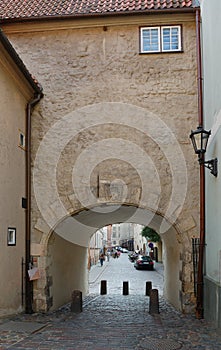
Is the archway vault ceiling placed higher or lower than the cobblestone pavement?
higher

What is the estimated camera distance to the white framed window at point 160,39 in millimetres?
11805

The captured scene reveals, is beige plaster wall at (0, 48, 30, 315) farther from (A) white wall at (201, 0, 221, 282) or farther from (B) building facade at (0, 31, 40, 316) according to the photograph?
(A) white wall at (201, 0, 221, 282)

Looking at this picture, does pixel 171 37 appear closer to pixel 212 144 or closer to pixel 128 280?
pixel 212 144

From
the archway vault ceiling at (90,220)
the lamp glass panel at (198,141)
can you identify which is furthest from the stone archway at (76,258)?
the lamp glass panel at (198,141)

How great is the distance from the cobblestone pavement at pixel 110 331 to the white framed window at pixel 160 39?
271 inches

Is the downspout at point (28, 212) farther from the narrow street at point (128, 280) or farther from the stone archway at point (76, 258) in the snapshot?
the narrow street at point (128, 280)

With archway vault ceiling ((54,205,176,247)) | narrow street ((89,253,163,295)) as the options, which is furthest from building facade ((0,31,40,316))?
narrow street ((89,253,163,295))

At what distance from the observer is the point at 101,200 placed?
11648 millimetres

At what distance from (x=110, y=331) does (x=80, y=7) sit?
8.46 m

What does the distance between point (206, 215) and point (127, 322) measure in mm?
3135

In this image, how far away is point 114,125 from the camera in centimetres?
1165

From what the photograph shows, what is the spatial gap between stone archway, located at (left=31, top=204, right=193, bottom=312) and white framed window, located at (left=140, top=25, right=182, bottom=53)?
4.39 metres

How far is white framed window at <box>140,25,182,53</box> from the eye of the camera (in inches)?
465

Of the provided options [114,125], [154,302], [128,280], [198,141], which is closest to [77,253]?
[154,302]
